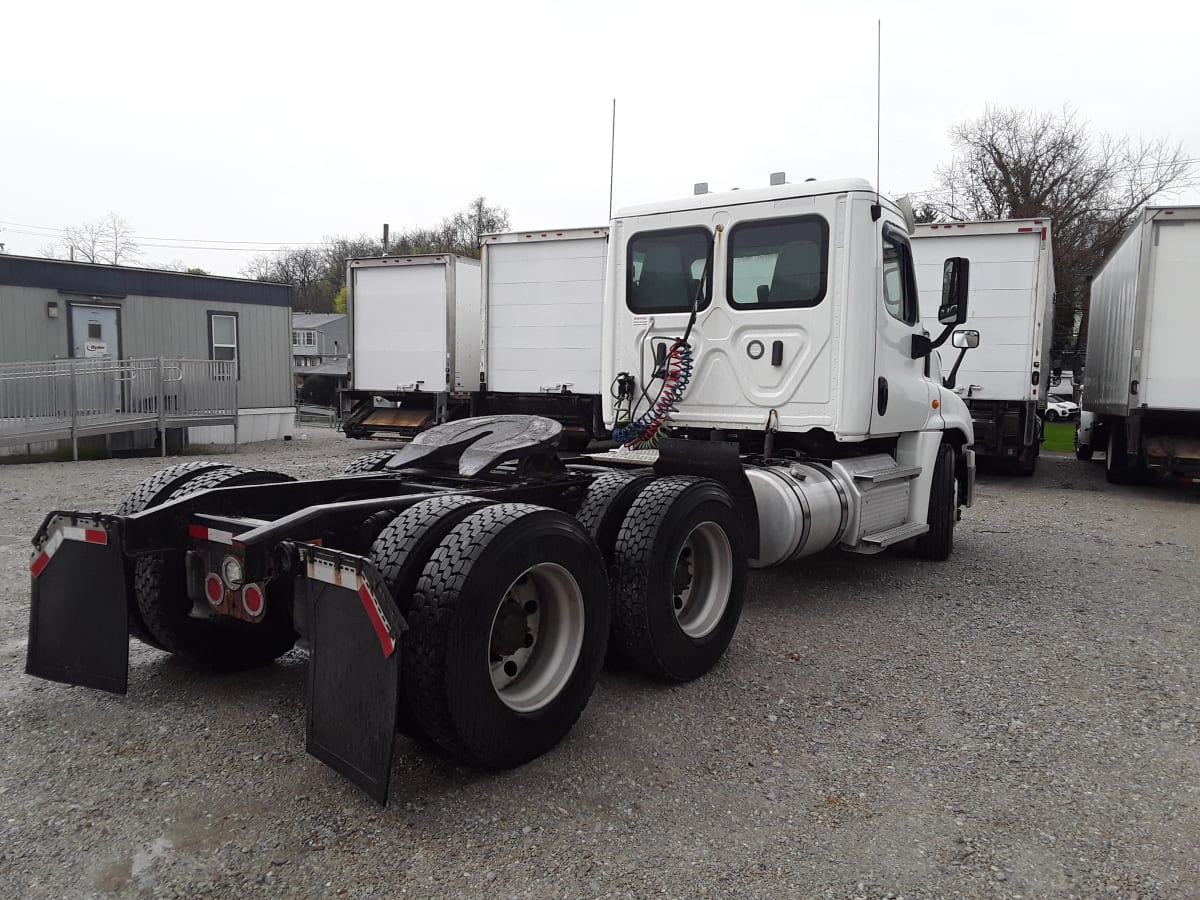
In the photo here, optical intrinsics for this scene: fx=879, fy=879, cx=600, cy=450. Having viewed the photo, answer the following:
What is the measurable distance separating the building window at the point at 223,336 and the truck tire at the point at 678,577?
15.9m

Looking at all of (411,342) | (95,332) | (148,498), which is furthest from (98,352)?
(148,498)

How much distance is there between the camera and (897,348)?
6.31m

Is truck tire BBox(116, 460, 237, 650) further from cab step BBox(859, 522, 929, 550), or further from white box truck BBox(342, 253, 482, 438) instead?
white box truck BBox(342, 253, 482, 438)

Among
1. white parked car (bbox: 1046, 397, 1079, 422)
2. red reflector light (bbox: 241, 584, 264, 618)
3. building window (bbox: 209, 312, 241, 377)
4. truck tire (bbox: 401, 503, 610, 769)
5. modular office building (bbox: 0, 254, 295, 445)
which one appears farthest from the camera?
white parked car (bbox: 1046, 397, 1079, 422)

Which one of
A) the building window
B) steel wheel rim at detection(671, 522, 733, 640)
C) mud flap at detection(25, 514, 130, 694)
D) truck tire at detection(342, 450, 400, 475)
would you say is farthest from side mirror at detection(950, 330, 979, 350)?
the building window

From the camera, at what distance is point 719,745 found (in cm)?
360

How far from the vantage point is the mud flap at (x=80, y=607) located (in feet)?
11.3

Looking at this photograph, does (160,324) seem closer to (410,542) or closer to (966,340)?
(966,340)

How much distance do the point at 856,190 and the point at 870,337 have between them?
968 millimetres

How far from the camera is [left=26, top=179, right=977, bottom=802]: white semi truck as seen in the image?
2961 millimetres

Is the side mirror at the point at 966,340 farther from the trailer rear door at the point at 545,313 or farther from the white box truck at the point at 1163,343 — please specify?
the trailer rear door at the point at 545,313

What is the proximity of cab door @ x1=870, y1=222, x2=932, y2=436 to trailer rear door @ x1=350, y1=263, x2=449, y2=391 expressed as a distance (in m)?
9.98

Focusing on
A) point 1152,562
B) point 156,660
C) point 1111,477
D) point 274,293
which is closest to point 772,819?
point 156,660

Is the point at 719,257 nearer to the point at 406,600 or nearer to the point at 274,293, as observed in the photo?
the point at 406,600
